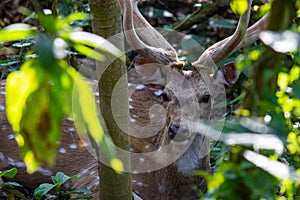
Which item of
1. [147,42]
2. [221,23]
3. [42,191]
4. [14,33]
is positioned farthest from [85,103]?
[221,23]

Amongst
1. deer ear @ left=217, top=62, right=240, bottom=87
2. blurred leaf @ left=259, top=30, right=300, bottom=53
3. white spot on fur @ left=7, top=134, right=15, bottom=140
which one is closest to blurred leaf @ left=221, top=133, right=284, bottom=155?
blurred leaf @ left=259, top=30, right=300, bottom=53

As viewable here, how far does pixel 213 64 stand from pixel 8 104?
276 cm

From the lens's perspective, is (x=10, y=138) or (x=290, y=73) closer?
(x=290, y=73)

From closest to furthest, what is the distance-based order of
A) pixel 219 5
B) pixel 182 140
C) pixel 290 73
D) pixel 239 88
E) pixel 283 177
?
pixel 283 177 → pixel 290 73 → pixel 182 140 → pixel 239 88 → pixel 219 5

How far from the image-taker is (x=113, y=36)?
251cm

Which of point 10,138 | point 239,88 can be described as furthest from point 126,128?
point 239,88

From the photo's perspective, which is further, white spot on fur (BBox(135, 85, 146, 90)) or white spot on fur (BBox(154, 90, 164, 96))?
white spot on fur (BBox(135, 85, 146, 90))

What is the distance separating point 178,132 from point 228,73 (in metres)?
0.67

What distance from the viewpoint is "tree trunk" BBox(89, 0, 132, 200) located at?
2.48m

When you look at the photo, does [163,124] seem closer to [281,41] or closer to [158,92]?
[158,92]

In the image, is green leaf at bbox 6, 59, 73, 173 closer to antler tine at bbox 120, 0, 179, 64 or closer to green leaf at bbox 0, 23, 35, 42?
green leaf at bbox 0, 23, 35, 42

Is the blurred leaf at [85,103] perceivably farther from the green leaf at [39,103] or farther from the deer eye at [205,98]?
the deer eye at [205,98]

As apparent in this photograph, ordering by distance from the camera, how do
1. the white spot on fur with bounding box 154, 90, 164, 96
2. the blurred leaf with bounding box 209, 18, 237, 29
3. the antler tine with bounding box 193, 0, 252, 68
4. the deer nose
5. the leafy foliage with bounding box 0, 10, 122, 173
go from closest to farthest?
the leafy foliage with bounding box 0, 10, 122, 173
the deer nose
the antler tine with bounding box 193, 0, 252, 68
the white spot on fur with bounding box 154, 90, 164, 96
the blurred leaf with bounding box 209, 18, 237, 29

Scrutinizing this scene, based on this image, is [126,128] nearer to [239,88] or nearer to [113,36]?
[113,36]
